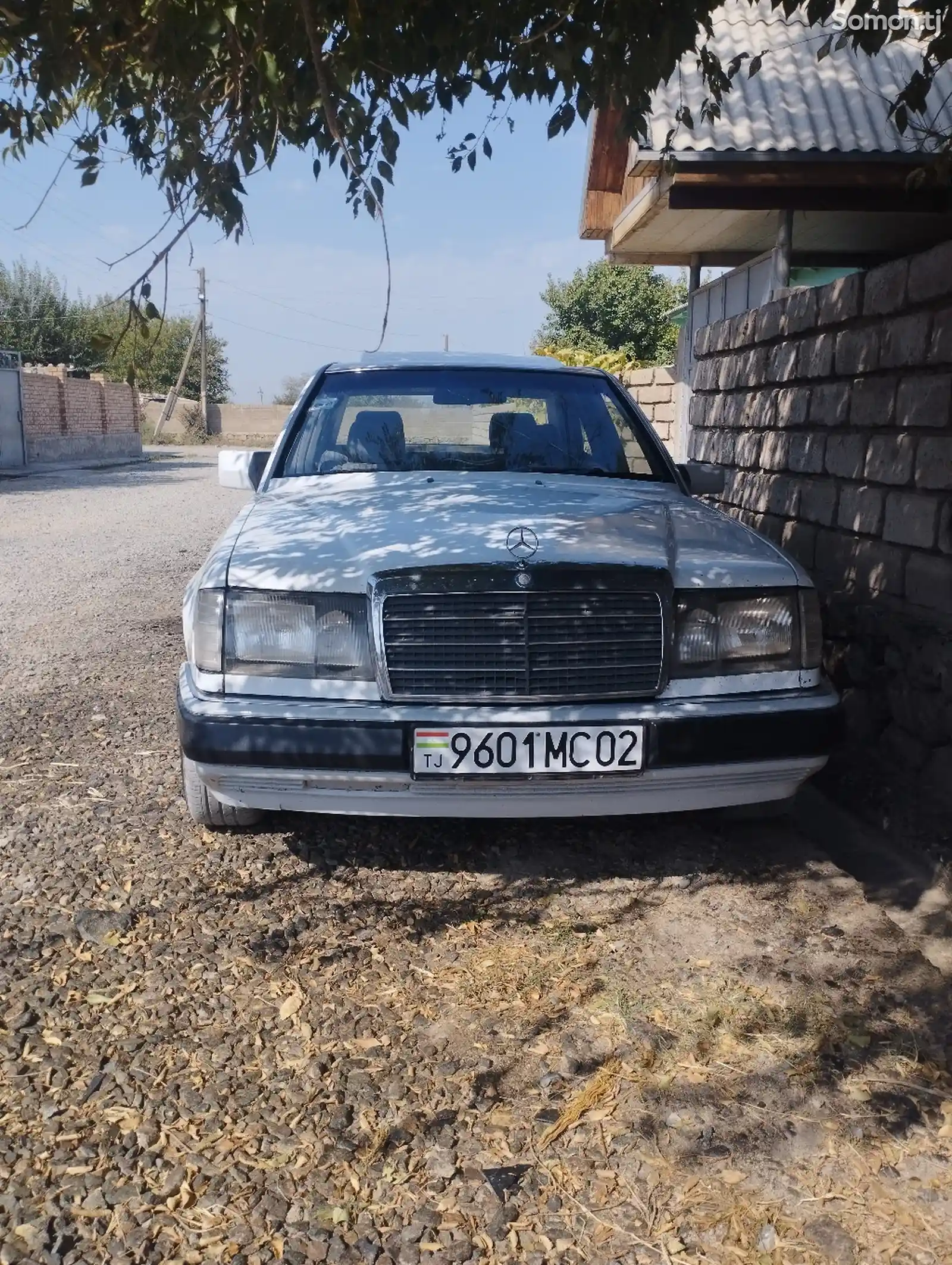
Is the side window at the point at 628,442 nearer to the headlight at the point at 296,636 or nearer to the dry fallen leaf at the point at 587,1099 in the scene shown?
the headlight at the point at 296,636

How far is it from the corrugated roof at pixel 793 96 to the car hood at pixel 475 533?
4.43 meters

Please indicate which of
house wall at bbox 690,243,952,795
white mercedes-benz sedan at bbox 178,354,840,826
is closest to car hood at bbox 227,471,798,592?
white mercedes-benz sedan at bbox 178,354,840,826

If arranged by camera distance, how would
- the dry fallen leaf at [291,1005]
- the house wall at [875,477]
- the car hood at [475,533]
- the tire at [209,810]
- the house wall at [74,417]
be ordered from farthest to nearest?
the house wall at [74,417] → the house wall at [875,477] → the tire at [209,810] → the car hood at [475,533] → the dry fallen leaf at [291,1005]

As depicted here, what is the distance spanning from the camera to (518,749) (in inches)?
118

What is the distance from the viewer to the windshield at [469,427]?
14.3ft

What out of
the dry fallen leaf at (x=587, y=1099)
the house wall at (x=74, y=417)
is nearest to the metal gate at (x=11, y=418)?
the house wall at (x=74, y=417)

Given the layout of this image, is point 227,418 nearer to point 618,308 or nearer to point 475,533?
point 618,308

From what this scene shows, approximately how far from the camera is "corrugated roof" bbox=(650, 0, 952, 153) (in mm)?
7648

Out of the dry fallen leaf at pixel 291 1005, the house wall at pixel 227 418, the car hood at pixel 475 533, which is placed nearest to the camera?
the dry fallen leaf at pixel 291 1005

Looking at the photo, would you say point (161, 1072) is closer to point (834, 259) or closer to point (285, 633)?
point (285, 633)

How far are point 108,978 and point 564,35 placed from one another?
3426mm

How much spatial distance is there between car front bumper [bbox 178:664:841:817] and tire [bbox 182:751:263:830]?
11.3 inches

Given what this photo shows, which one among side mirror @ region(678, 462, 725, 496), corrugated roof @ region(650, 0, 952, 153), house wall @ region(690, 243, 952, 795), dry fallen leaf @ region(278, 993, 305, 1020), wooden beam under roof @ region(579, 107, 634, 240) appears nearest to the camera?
dry fallen leaf @ region(278, 993, 305, 1020)

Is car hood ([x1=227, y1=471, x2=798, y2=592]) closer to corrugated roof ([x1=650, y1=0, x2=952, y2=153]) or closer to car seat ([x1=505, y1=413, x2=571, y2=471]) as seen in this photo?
car seat ([x1=505, y1=413, x2=571, y2=471])
